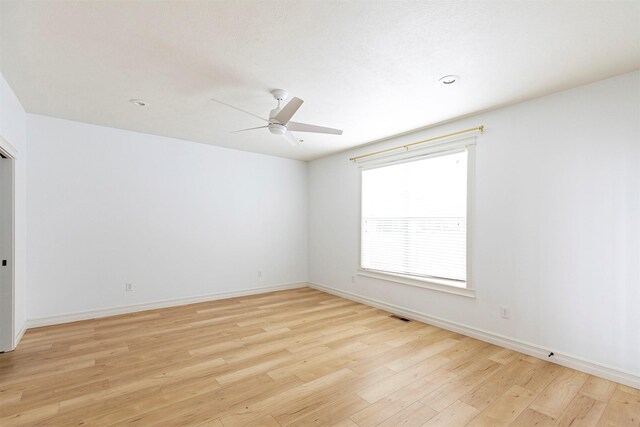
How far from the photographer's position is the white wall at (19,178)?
2865mm

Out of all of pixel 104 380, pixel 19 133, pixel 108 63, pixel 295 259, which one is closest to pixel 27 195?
pixel 19 133

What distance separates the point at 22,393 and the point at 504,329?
449 cm

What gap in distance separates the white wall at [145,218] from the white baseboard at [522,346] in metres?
2.55

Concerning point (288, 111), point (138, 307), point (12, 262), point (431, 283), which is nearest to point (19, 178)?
point (12, 262)

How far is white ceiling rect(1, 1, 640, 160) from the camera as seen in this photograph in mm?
1860

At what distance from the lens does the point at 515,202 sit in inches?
128

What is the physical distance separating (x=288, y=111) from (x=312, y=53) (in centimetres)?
59

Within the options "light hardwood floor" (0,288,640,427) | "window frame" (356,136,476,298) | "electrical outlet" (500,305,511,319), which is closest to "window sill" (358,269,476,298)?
"window frame" (356,136,476,298)

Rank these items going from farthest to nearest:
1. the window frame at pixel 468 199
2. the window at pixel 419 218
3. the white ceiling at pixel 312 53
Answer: the window at pixel 419 218, the window frame at pixel 468 199, the white ceiling at pixel 312 53

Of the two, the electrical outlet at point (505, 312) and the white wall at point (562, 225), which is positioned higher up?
the white wall at point (562, 225)

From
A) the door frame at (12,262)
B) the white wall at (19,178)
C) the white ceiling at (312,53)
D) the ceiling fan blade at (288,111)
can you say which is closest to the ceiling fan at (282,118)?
the ceiling fan blade at (288,111)

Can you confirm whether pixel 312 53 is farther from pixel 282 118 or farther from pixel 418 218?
pixel 418 218

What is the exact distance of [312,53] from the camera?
2326mm

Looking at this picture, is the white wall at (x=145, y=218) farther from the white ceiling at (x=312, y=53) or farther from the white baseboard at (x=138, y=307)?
the white ceiling at (x=312, y=53)
